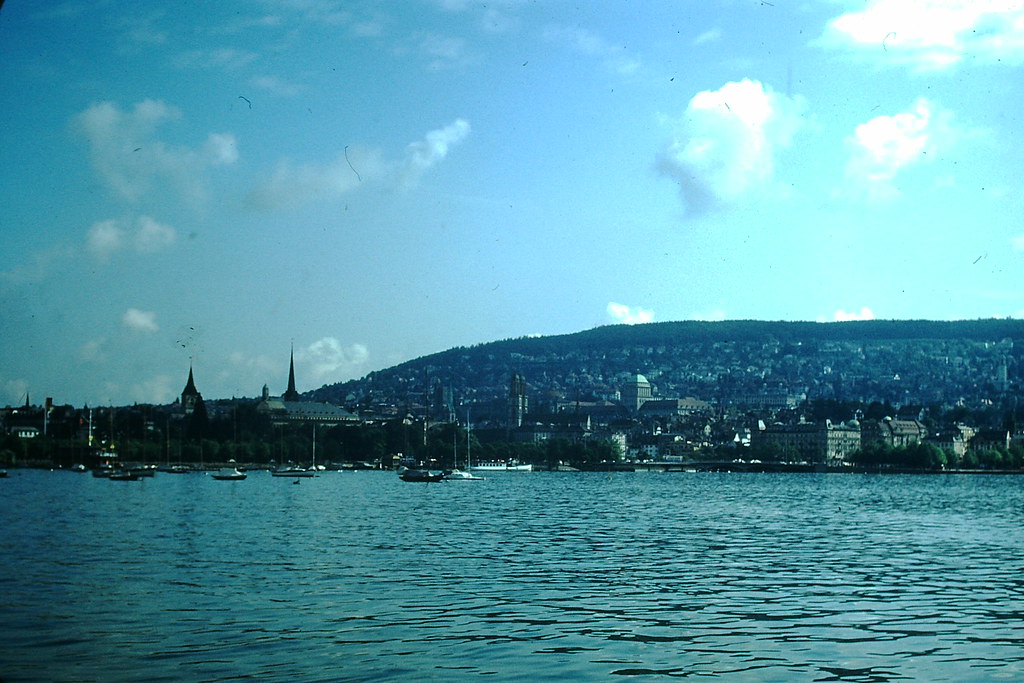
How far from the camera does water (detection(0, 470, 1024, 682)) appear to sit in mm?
14953

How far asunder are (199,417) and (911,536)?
11190 cm

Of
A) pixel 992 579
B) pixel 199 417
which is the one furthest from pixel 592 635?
pixel 199 417

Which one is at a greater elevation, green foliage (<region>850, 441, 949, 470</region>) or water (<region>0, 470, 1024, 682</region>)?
green foliage (<region>850, 441, 949, 470</region>)

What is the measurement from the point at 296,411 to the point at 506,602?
542 feet

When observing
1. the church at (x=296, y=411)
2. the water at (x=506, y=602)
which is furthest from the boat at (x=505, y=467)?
the water at (x=506, y=602)

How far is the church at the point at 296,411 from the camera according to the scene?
174m

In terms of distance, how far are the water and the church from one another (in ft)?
444

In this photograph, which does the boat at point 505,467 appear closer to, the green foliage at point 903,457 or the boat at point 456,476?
the boat at point 456,476

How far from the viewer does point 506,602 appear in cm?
1997

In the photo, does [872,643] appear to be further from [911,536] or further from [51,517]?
[51,517]

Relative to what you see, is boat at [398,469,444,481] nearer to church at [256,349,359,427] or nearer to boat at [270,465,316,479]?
boat at [270,465,316,479]

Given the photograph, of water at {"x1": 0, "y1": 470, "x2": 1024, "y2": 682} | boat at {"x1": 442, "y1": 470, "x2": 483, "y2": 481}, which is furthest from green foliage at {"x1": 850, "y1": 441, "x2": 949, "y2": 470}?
water at {"x1": 0, "y1": 470, "x2": 1024, "y2": 682}

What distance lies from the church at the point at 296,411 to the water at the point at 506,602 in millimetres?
135247

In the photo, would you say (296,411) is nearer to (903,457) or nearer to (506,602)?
(903,457)
